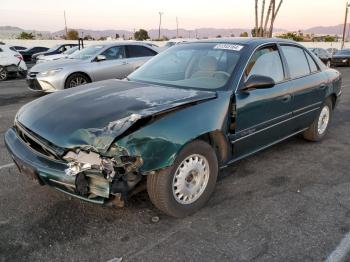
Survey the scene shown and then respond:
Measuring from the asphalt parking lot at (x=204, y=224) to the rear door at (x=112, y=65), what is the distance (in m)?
5.84

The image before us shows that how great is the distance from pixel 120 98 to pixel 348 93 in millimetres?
10020

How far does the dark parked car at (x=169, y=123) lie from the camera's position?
9.49 feet

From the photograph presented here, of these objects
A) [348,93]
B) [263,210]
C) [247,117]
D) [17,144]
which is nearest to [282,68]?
[247,117]

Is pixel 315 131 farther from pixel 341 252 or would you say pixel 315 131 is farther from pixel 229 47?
pixel 341 252

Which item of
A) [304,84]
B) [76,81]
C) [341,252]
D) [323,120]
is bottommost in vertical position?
[341,252]

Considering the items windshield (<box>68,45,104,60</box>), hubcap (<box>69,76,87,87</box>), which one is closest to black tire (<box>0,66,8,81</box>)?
windshield (<box>68,45,104,60</box>)

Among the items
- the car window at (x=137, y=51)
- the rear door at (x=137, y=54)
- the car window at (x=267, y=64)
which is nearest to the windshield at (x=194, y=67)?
the car window at (x=267, y=64)

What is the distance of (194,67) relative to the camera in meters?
4.27

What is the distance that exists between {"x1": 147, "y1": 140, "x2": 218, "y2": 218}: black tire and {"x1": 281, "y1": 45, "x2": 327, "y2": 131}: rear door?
5.84 ft

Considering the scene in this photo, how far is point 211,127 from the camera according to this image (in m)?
3.42

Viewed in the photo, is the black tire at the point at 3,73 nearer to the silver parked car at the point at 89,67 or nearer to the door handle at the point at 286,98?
the silver parked car at the point at 89,67

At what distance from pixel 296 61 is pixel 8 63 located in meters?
11.9

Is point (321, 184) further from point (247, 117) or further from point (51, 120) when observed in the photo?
point (51, 120)

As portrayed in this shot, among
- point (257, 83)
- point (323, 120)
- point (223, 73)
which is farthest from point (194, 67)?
point (323, 120)
